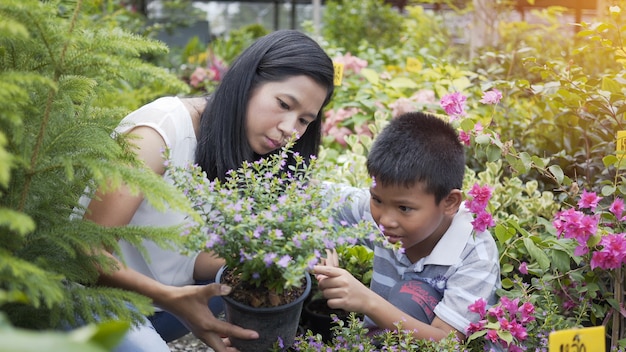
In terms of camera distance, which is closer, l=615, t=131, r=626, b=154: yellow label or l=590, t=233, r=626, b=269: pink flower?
l=590, t=233, r=626, b=269: pink flower

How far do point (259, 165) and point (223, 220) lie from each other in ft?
0.71

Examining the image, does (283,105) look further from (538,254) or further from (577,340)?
(577,340)

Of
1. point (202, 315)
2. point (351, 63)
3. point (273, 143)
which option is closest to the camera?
point (202, 315)

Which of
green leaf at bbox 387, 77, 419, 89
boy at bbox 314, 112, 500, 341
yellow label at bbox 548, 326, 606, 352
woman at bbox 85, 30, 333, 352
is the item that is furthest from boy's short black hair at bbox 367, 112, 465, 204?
green leaf at bbox 387, 77, 419, 89

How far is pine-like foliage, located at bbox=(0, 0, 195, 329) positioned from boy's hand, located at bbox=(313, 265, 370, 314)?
50 cm

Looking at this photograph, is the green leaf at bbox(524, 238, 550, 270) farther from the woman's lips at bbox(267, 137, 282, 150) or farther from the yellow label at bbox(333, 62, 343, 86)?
the yellow label at bbox(333, 62, 343, 86)

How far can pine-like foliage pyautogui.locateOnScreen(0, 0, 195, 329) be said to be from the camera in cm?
112

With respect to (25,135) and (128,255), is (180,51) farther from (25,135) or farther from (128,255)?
(25,135)

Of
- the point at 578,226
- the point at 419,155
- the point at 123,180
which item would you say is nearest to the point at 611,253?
the point at 578,226

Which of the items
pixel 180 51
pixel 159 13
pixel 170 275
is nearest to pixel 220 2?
pixel 159 13

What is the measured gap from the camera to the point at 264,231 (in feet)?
4.45

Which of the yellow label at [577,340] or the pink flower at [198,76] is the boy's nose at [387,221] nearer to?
the yellow label at [577,340]

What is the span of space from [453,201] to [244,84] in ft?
2.33

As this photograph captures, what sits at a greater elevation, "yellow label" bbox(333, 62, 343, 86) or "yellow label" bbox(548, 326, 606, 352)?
"yellow label" bbox(333, 62, 343, 86)
